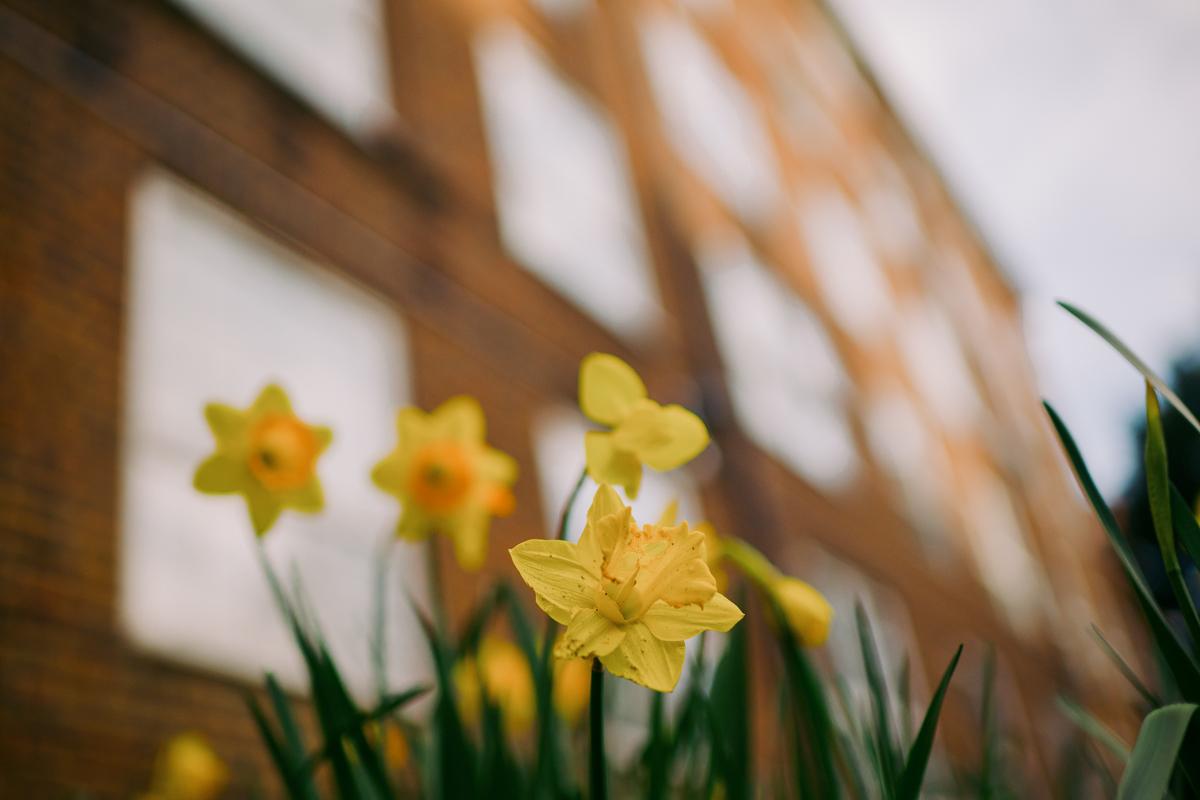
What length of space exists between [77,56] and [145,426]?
1.40 meters

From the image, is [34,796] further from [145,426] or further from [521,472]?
[521,472]

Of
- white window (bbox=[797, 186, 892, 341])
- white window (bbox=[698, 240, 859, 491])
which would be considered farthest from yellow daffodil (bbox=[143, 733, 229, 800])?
white window (bbox=[797, 186, 892, 341])

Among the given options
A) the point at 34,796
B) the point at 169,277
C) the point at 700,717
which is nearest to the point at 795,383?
the point at 169,277

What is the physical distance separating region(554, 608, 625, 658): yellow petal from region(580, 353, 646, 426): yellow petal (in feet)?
0.91

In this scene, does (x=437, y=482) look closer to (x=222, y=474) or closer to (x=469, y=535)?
(x=469, y=535)

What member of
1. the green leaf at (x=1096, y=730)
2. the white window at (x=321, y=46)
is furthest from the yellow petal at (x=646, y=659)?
the white window at (x=321, y=46)

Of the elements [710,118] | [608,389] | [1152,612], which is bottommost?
[1152,612]

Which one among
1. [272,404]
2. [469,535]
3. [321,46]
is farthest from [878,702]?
[321,46]

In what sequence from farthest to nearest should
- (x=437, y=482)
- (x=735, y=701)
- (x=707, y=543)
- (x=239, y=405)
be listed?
(x=239, y=405) → (x=437, y=482) → (x=735, y=701) → (x=707, y=543)

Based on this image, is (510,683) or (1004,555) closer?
(510,683)

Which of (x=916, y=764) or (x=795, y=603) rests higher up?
(x=795, y=603)

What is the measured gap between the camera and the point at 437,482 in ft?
4.37

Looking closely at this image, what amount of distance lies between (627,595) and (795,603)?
0.40 m

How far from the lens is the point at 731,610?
2.12ft
